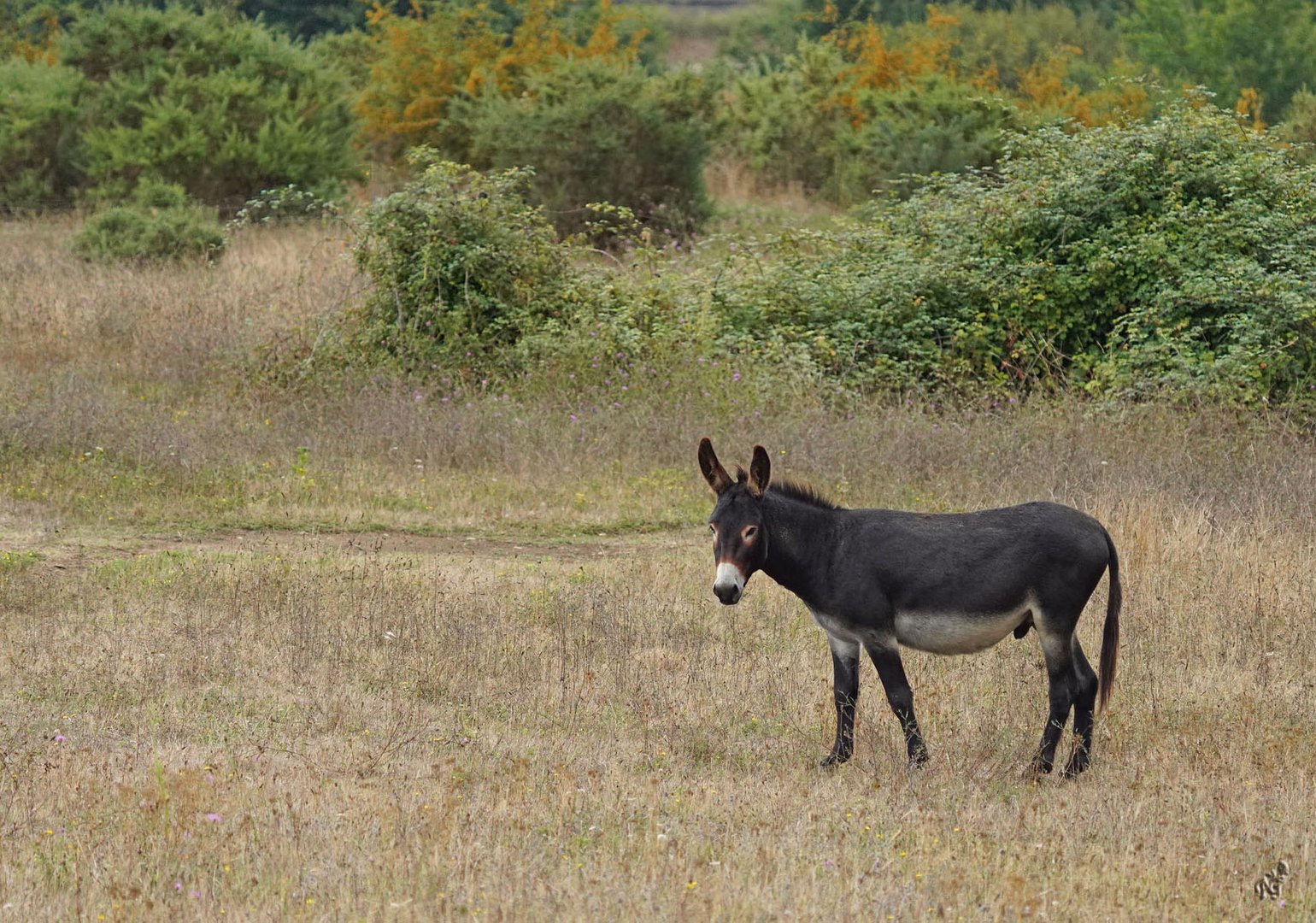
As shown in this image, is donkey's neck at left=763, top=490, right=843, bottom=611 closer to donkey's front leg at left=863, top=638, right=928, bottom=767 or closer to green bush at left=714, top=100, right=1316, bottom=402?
donkey's front leg at left=863, top=638, right=928, bottom=767

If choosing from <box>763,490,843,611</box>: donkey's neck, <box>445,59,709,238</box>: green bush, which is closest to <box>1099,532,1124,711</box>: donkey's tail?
<box>763,490,843,611</box>: donkey's neck

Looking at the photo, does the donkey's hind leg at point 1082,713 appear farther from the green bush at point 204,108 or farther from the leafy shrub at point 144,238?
the green bush at point 204,108

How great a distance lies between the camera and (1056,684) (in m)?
7.25

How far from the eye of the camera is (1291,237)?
16266 mm

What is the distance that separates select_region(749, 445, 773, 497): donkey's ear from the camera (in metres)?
6.96

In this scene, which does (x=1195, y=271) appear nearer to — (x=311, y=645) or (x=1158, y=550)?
(x=1158, y=550)

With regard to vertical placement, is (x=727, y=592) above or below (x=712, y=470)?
below

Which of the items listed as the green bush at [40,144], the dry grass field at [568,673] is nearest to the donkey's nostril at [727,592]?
the dry grass field at [568,673]

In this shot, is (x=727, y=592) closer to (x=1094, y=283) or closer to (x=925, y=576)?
(x=925, y=576)

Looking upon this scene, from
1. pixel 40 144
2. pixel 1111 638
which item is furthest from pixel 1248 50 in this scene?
pixel 1111 638

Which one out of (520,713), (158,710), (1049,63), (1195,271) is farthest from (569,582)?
(1049,63)

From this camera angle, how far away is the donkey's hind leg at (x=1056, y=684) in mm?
7129

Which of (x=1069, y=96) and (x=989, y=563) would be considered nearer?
(x=989, y=563)

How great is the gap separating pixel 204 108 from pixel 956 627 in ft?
76.8
